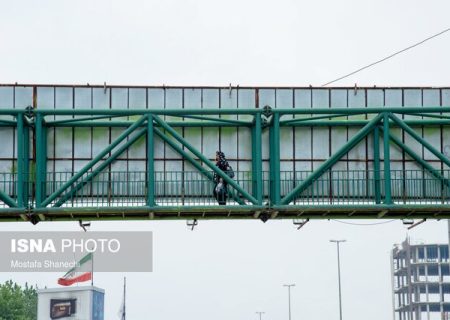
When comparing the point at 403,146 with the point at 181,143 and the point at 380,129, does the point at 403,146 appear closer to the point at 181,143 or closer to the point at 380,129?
the point at 380,129

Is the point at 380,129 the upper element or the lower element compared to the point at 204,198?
upper

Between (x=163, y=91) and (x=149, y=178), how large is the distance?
3.28 m

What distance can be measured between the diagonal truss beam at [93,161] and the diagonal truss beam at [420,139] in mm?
6941

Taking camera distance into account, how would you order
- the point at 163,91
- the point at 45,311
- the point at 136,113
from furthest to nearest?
the point at 45,311 → the point at 163,91 → the point at 136,113

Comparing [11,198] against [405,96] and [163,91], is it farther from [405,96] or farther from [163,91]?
[405,96]

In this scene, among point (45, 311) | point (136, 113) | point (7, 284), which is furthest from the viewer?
point (7, 284)

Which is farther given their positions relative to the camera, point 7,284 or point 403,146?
point 7,284

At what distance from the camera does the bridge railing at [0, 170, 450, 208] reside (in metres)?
30.5

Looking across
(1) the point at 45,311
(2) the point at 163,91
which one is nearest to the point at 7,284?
(1) the point at 45,311

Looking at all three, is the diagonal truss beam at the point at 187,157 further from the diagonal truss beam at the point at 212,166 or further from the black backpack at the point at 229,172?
the black backpack at the point at 229,172

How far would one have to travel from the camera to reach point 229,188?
30547 millimetres

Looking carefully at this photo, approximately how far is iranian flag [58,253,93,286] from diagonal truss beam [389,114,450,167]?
111029 millimetres

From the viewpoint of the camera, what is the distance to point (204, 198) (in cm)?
3073

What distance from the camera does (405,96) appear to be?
32.7 meters
